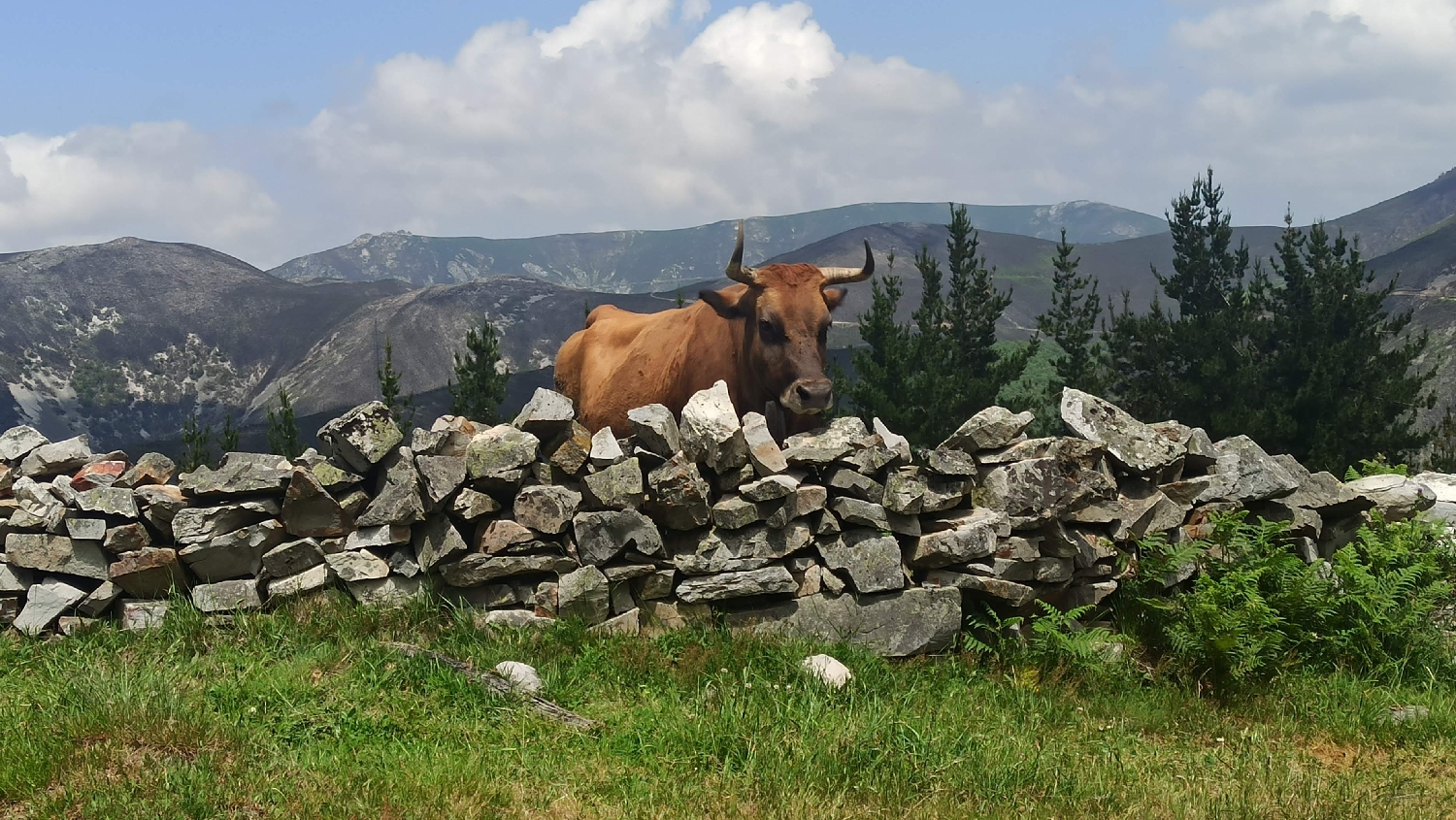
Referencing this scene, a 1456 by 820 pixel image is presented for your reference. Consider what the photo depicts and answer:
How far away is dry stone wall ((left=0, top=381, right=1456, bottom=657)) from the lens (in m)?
6.38

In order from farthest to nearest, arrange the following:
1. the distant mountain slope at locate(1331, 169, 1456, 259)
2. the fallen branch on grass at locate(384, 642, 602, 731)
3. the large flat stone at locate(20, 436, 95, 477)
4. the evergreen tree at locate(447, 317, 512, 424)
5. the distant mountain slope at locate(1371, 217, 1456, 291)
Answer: the distant mountain slope at locate(1331, 169, 1456, 259)
the distant mountain slope at locate(1371, 217, 1456, 291)
the evergreen tree at locate(447, 317, 512, 424)
the large flat stone at locate(20, 436, 95, 477)
the fallen branch on grass at locate(384, 642, 602, 731)

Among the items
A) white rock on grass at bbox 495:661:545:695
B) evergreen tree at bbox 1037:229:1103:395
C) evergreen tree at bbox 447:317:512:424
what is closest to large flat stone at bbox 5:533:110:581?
white rock on grass at bbox 495:661:545:695

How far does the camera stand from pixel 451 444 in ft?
22.2

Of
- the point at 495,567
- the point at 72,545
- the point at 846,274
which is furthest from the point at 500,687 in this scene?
the point at 846,274

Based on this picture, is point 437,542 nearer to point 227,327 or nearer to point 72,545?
point 72,545

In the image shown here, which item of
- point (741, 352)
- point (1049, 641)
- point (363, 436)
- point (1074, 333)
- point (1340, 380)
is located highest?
point (741, 352)

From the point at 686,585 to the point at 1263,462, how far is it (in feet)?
15.2

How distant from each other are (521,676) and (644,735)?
0.92m

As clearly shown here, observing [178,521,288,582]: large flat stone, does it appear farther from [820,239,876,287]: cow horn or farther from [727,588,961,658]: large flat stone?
[820,239,876,287]: cow horn

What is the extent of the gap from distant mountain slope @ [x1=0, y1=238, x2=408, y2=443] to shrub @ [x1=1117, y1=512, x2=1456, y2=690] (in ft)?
197

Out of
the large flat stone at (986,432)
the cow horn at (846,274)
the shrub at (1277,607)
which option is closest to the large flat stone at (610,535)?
the large flat stone at (986,432)

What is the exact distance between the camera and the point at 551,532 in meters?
6.36

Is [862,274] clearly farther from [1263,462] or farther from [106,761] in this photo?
[106,761]

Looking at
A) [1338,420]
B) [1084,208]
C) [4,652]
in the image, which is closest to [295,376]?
[1338,420]
